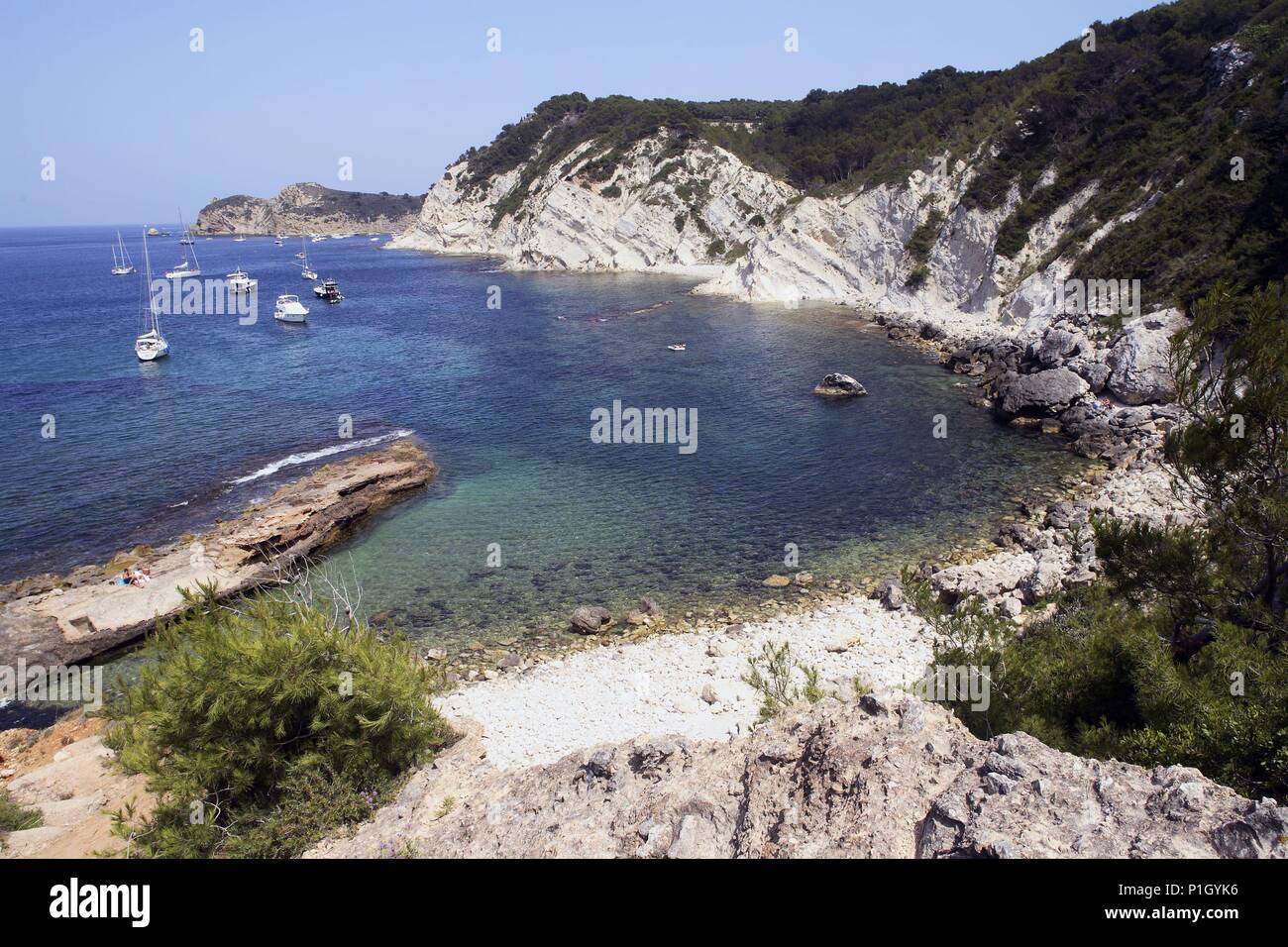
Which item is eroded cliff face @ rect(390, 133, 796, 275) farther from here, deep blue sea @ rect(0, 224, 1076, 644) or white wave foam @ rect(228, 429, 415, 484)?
white wave foam @ rect(228, 429, 415, 484)

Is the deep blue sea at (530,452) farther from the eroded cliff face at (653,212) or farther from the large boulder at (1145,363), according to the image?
the eroded cliff face at (653,212)

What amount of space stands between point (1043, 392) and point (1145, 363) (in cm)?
500

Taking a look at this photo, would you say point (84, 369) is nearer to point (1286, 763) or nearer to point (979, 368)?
point (979, 368)

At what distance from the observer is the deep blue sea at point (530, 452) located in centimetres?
2505

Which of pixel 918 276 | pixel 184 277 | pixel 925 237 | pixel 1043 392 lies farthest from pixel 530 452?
pixel 184 277

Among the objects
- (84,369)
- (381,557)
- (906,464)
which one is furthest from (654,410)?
(84,369)

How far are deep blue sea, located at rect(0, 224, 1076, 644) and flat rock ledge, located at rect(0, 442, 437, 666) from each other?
1.45 meters

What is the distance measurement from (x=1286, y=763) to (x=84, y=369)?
6638 cm

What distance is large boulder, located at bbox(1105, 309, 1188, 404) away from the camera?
35531 millimetres

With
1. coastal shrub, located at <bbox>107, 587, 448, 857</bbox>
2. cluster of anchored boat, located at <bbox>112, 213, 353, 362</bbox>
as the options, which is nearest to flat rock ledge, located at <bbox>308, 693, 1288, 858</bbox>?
coastal shrub, located at <bbox>107, 587, 448, 857</bbox>

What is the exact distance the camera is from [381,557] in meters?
26.2

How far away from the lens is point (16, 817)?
12859mm

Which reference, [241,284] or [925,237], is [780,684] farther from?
[241,284]
